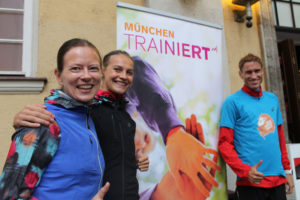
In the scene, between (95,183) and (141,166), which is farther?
(141,166)

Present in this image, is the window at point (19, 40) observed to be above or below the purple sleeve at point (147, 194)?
above

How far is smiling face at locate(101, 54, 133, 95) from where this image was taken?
1.42 meters

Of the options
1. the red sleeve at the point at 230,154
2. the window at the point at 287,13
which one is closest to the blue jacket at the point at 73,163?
the red sleeve at the point at 230,154

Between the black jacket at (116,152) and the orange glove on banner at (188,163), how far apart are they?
1.79ft

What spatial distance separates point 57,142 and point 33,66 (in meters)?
1.96

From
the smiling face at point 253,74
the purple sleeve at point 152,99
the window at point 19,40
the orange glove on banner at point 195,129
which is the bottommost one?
the orange glove on banner at point 195,129

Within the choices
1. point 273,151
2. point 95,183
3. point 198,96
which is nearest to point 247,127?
point 273,151

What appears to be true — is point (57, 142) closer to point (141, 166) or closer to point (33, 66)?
point (141, 166)

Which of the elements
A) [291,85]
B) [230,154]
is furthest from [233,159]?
[291,85]

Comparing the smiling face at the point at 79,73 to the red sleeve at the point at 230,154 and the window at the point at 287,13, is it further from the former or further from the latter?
the window at the point at 287,13

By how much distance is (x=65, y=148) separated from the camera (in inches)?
33.2

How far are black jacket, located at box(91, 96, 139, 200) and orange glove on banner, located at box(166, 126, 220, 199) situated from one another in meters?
0.55

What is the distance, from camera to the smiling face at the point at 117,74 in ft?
4.67

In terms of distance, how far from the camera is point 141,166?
56.4 inches
